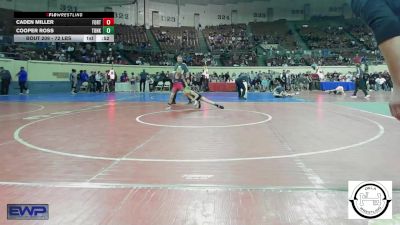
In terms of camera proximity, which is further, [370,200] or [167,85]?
[167,85]

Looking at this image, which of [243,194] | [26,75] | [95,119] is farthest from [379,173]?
[26,75]

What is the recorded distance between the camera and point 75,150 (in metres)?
6.44

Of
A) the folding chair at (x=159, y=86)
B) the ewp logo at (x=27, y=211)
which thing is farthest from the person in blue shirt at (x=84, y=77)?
the ewp logo at (x=27, y=211)

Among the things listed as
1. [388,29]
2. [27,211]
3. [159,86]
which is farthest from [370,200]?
[159,86]

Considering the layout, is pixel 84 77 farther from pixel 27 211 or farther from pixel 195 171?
pixel 27 211

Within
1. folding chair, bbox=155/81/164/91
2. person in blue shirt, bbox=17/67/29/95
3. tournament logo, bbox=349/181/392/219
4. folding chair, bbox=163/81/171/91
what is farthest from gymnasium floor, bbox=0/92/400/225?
folding chair, bbox=163/81/171/91

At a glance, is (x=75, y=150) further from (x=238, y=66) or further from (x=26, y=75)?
(x=238, y=66)

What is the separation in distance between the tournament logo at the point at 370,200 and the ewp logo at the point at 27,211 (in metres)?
2.34

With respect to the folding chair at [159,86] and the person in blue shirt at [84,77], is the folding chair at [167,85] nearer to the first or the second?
the folding chair at [159,86]

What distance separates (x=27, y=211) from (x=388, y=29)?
123 inches

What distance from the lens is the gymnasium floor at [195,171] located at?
3369mm

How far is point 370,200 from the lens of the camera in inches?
94.7
